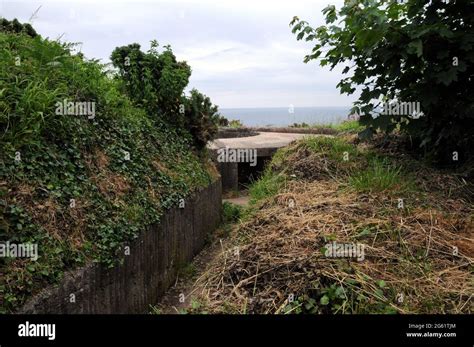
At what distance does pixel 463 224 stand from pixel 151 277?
3.41 m

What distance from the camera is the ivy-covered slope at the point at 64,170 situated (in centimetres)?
333

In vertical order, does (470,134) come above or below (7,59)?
below

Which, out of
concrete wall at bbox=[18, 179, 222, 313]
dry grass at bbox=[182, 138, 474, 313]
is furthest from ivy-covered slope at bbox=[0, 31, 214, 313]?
dry grass at bbox=[182, 138, 474, 313]

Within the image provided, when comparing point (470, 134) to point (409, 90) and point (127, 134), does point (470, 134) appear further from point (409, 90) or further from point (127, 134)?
point (127, 134)

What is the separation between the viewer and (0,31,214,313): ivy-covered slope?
3.33 metres

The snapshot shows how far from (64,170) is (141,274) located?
145cm

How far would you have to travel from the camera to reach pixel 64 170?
4.20 m

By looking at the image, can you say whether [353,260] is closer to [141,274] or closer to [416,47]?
[416,47]

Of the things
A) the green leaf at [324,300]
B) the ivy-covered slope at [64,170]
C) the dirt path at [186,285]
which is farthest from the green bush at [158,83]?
the green leaf at [324,300]

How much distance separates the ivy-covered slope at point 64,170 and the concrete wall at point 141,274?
11 cm

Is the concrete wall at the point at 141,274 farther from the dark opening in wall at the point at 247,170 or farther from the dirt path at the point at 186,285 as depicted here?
→ the dark opening in wall at the point at 247,170

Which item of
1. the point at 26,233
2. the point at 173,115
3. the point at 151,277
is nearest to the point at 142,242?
the point at 151,277

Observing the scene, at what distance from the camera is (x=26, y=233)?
330cm
